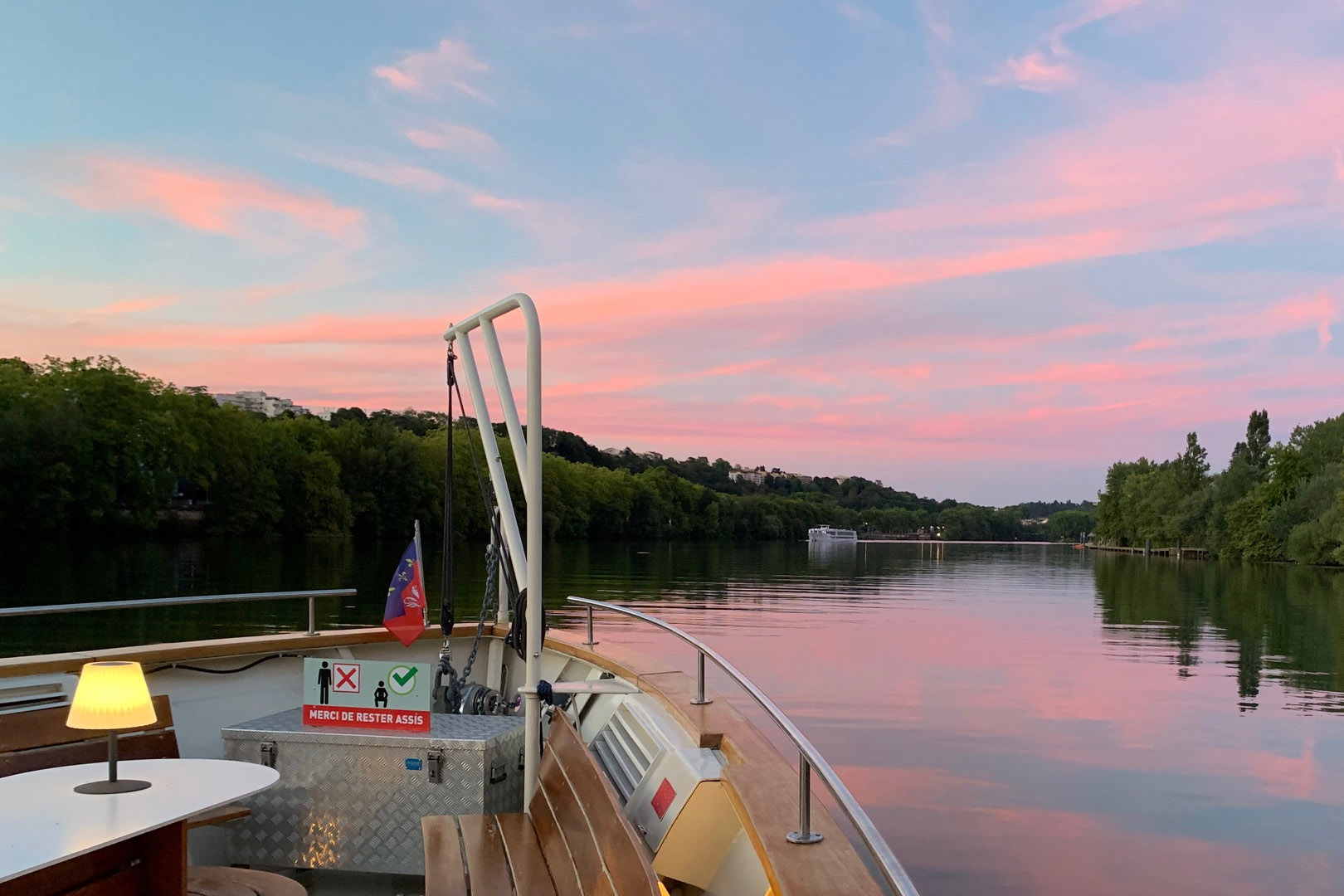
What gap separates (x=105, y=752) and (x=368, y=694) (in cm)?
112

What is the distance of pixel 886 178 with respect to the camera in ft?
87.5

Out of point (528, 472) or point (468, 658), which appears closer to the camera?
point (528, 472)

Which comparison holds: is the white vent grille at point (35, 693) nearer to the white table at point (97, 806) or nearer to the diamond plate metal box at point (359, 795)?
the diamond plate metal box at point (359, 795)

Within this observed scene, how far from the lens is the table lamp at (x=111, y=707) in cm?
328

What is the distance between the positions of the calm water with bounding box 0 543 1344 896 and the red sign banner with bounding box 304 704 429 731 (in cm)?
541

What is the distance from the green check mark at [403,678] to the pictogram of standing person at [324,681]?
12.3 inches

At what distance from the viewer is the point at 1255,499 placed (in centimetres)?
9562

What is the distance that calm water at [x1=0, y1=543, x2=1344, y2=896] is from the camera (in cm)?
1002

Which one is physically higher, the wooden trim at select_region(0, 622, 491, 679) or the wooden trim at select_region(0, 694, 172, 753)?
the wooden trim at select_region(0, 622, 491, 679)

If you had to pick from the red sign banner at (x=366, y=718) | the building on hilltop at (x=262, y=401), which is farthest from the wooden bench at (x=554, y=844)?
the building on hilltop at (x=262, y=401)

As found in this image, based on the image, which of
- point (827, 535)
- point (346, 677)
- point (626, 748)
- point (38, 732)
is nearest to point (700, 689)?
point (626, 748)

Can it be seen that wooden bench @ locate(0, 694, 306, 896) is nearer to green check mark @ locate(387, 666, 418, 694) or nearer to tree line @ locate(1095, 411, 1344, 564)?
green check mark @ locate(387, 666, 418, 694)

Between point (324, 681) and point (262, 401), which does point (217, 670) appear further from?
point (262, 401)

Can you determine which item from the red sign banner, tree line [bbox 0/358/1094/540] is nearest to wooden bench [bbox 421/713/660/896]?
the red sign banner
